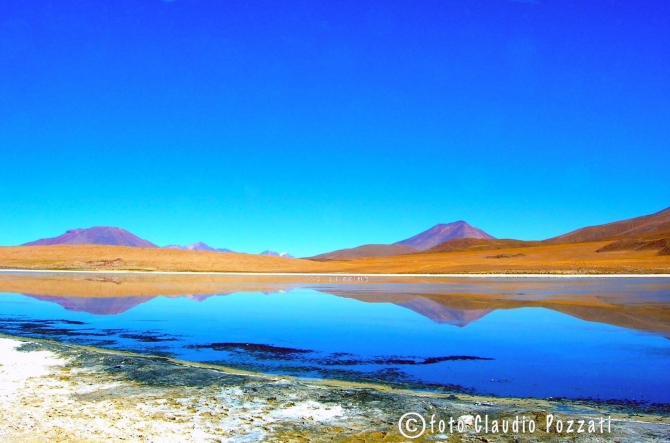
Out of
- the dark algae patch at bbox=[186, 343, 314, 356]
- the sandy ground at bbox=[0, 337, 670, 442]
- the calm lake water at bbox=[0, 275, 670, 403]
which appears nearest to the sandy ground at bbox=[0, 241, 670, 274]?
the calm lake water at bbox=[0, 275, 670, 403]

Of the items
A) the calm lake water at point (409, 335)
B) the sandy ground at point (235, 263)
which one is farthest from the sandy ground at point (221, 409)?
the sandy ground at point (235, 263)

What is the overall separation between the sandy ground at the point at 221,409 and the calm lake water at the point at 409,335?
130 centimetres

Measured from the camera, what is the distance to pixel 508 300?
76.4 ft

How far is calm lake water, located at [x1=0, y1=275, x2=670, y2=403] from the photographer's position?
30.0 ft

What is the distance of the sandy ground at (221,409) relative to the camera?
224 inches

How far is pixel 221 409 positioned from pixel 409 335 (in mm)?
7833

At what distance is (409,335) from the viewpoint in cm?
1374

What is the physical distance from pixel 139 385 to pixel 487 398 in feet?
16.2

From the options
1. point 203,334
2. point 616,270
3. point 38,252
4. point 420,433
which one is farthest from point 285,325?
point 38,252

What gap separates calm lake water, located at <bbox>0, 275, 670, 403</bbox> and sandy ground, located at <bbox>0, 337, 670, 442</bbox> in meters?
1.30

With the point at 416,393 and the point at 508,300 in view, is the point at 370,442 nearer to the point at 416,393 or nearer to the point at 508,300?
the point at 416,393

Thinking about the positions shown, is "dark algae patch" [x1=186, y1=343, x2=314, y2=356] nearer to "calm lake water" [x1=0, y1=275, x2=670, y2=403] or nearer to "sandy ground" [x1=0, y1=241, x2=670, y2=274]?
"calm lake water" [x1=0, y1=275, x2=670, y2=403]

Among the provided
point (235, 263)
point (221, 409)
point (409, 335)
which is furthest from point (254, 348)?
point (235, 263)

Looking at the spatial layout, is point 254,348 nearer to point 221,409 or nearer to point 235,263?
point 221,409
